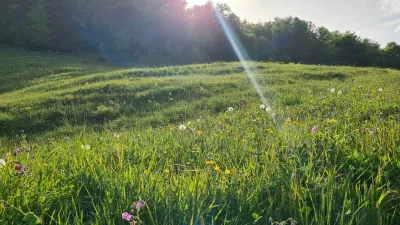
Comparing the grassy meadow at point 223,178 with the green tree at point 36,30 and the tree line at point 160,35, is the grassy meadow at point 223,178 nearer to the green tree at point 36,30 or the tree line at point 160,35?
the tree line at point 160,35

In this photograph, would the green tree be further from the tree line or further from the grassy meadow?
the grassy meadow

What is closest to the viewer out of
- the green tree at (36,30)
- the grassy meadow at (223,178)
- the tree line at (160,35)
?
the grassy meadow at (223,178)

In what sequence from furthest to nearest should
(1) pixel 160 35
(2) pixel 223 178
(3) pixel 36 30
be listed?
1. (1) pixel 160 35
2. (3) pixel 36 30
3. (2) pixel 223 178

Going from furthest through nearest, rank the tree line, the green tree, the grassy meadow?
the tree line → the green tree → the grassy meadow

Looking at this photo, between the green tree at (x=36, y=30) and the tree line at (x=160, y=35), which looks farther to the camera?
the tree line at (x=160, y=35)

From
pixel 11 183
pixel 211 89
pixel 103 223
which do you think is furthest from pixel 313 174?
pixel 211 89

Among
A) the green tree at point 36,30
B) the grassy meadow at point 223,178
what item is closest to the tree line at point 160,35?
the green tree at point 36,30

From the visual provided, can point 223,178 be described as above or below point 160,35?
below

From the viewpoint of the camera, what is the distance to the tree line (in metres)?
51.9

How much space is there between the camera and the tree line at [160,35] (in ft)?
170

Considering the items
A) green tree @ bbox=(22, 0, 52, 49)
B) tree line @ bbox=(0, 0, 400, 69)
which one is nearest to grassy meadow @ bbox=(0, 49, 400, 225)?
tree line @ bbox=(0, 0, 400, 69)

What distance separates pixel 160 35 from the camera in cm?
5312

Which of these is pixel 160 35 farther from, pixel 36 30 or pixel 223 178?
pixel 223 178

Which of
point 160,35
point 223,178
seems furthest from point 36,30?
point 223,178
